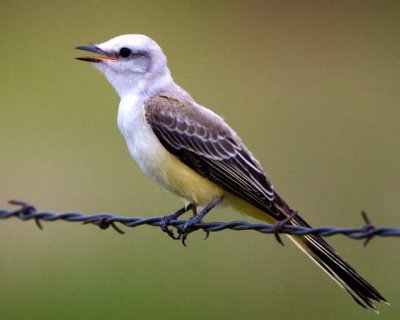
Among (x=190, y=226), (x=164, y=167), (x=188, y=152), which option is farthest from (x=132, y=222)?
(x=188, y=152)

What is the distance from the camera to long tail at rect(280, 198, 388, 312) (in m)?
6.24

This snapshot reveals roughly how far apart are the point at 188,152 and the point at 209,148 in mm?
138

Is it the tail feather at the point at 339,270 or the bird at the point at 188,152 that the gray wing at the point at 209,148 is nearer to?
the bird at the point at 188,152

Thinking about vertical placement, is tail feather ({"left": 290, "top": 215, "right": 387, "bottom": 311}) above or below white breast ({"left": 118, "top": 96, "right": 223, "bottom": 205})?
above

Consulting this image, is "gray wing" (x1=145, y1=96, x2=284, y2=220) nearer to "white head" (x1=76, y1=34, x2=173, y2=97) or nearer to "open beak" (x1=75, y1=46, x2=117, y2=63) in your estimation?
"white head" (x1=76, y1=34, x2=173, y2=97)

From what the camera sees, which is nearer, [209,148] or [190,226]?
[190,226]

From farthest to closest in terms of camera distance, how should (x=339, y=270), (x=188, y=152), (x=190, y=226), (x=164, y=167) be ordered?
1. (x=188, y=152)
2. (x=164, y=167)
3. (x=190, y=226)
4. (x=339, y=270)

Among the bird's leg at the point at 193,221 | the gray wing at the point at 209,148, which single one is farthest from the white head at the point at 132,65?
the bird's leg at the point at 193,221

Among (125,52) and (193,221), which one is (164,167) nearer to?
(193,221)

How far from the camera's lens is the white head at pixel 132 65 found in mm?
7453

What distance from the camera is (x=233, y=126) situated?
513 inches

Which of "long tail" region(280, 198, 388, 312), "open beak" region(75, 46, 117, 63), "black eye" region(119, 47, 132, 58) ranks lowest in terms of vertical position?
"long tail" region(280, 198, 388, 312)

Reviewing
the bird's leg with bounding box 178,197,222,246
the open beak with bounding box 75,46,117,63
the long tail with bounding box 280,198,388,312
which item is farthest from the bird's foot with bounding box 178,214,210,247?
the open beak with bounding box 75,46,117,63

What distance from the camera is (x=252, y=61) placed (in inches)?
585
